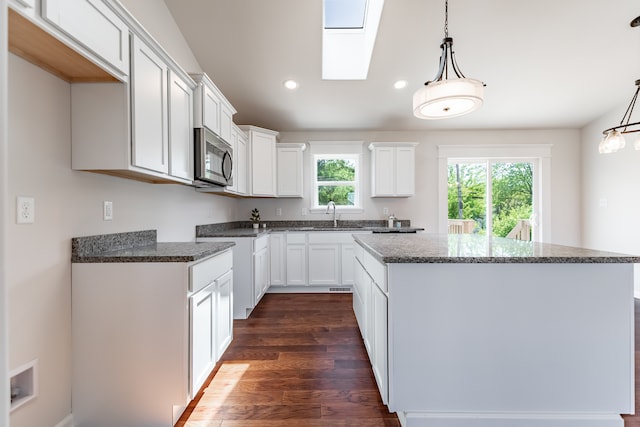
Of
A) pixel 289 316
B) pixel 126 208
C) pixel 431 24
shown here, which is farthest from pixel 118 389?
pixel 431 24

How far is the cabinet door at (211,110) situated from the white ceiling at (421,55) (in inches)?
35.0

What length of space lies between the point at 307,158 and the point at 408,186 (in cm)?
163

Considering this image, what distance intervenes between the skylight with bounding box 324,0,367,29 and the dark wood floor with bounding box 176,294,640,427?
3.34 m

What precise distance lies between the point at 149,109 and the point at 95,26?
45cm

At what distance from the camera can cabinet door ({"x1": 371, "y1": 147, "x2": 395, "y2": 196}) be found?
4.35 metres

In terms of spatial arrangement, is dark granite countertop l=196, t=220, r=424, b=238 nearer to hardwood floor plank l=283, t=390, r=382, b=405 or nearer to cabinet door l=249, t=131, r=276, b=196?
cabinet door l=249, t=131, r=276, b=196

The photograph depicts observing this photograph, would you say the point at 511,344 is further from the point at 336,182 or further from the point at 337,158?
the point at 337,158

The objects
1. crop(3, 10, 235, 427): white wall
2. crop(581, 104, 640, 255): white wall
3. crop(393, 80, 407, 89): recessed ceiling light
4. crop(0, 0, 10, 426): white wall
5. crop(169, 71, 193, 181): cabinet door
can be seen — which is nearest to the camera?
crop(0, 0, 10, 426): white wall

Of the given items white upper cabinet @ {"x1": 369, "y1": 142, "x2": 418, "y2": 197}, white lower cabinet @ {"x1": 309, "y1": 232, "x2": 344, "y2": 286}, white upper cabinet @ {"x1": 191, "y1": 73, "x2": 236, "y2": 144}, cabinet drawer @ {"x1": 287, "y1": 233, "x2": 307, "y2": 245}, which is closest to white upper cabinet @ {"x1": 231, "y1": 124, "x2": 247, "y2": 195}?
white upper cabinet @ {"x1": 191, "y1": 73, "x2": 236, "y2": 144}

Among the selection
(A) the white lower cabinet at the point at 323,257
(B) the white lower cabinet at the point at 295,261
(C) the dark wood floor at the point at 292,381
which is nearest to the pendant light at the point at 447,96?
(C) the dark wood floor at the point at 292,381

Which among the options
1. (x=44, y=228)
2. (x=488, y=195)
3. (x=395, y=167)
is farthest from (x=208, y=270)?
(x=488, y=195)

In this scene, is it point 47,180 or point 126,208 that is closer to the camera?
point 47,180

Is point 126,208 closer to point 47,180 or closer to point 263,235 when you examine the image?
point 47,180

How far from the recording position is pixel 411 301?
150 cm
